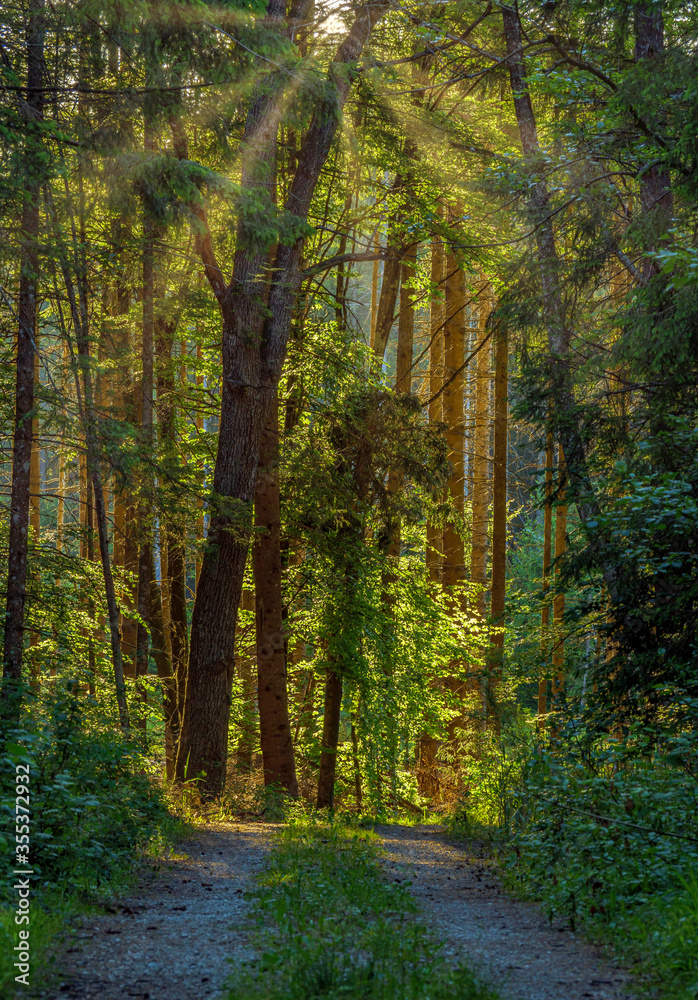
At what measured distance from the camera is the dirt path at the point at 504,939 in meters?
3.61

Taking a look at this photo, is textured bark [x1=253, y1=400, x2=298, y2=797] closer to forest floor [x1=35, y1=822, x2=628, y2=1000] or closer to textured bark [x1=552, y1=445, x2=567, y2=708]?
textured bark [x1=552, y1=445, x2=567, y2=708]

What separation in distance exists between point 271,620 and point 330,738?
199 centimetres

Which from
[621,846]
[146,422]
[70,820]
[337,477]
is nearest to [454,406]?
[337,477]

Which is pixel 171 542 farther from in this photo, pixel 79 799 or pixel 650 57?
pixel 650 57

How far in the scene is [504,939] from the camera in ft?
14.7

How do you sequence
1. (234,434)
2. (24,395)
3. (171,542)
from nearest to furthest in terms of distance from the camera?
1. (24,395)
2. (234,434)
3. (171,542)

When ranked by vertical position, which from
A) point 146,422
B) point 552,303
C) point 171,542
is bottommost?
point 171,542

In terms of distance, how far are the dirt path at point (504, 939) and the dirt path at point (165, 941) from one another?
4.02 feet

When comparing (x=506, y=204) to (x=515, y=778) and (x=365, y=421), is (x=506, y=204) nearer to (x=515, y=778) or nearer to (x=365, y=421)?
(x=365, y=421)

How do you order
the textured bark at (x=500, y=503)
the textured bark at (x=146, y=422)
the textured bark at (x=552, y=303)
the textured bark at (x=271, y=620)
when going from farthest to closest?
1. the textured bark at (x=500, y=503)
2. the textured bark at (x=271, y=620)
3. the textured bark at (x=552, y=303)
4. the textured bark at (x=146, y=422)

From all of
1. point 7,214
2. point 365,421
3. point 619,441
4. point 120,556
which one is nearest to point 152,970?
point 7,214

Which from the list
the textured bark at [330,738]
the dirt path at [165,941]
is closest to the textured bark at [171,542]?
the textured bark at [330,738]

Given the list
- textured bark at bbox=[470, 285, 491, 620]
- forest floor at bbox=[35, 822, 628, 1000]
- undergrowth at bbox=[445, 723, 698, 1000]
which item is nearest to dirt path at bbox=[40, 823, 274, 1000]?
forest floor at bbox=[35, 822, 628, 1000]

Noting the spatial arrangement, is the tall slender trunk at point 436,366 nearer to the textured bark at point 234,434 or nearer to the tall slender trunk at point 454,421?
the tall slender trunk at point 454,421
